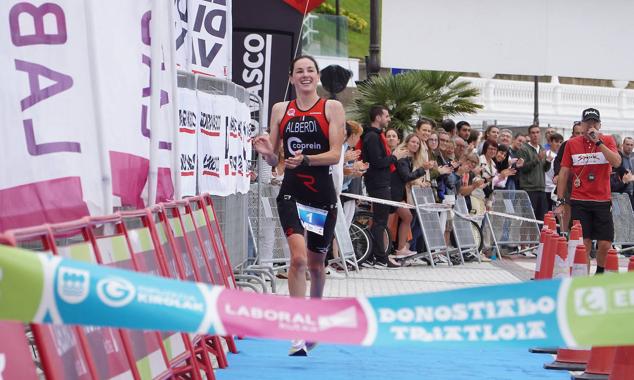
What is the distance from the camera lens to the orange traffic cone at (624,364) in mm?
7332

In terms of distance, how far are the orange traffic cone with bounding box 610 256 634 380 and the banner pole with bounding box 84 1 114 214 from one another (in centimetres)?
315

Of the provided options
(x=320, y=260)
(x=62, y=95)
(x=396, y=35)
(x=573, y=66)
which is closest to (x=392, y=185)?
(x=396, y=35)

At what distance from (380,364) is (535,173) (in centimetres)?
1306

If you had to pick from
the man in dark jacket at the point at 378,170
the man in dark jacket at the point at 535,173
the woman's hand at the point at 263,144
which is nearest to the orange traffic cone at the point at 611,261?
the woman's hand at the point at 263,144

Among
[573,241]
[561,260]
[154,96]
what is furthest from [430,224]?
[154,96]

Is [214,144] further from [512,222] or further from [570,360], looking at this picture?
[512,222]

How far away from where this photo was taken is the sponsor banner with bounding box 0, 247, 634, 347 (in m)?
4.38

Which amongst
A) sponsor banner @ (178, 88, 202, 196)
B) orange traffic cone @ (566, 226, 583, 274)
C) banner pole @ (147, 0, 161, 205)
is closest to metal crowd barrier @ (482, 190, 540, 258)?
orange traffic cone @ (566, 226, 583, 274)

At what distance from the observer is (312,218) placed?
990 cm

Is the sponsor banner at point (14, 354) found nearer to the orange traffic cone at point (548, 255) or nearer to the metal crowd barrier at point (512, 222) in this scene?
the orange traffic cone at point (548, 255)

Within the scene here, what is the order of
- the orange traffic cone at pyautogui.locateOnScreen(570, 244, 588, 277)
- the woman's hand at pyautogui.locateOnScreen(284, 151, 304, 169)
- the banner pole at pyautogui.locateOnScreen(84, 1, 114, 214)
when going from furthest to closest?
the orange traffic cone at pyautogui.locateOnScreen(570, 244, 588, 277) < the woman's hand at pyautogui.locateOnScreen(284, 151, 304, 169) < the banner pole at pyautogui.locateOnScreen(84, 1, 114, 214)

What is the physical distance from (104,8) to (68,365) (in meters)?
3.01

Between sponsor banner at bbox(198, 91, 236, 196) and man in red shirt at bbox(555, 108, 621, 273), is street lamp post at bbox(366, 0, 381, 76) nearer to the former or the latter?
man in red shirt at bbox(555, 108, 621, 273)

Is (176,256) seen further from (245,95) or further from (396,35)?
(396,35)
